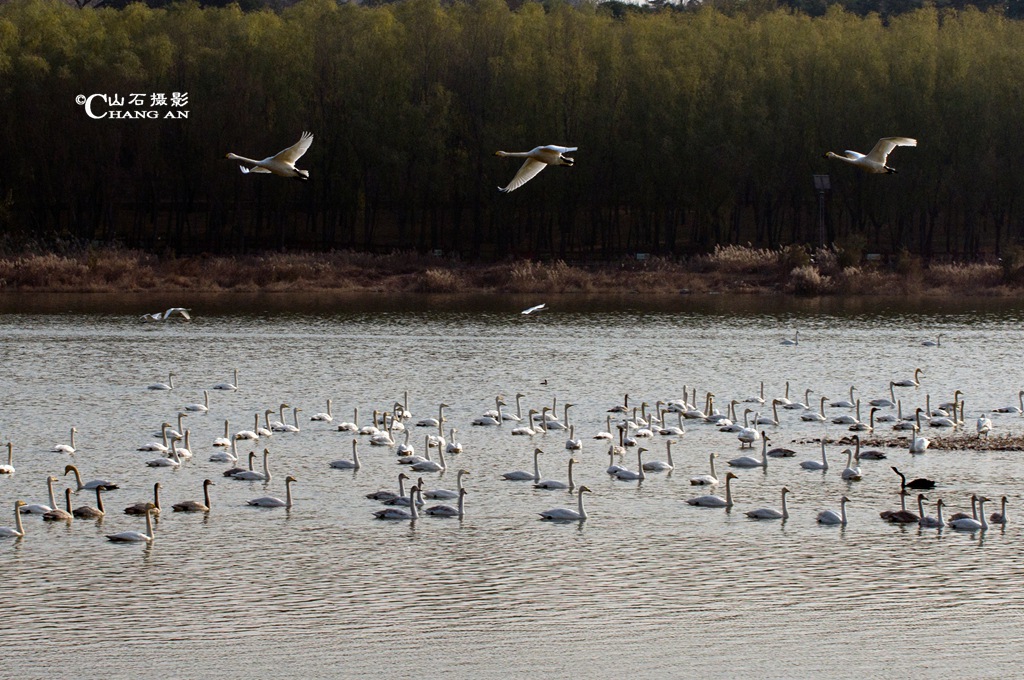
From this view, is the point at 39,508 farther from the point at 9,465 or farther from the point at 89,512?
the point at 9,465

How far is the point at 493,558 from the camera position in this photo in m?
19.0

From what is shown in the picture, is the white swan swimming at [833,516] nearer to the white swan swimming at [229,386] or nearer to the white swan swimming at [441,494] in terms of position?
the white swan swimming at [441,494]

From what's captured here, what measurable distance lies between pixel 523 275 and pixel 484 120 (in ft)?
38.1

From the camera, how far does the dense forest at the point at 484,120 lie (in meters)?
73.2

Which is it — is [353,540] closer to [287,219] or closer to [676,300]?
[676,300]

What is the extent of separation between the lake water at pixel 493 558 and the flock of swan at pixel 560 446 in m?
0.21

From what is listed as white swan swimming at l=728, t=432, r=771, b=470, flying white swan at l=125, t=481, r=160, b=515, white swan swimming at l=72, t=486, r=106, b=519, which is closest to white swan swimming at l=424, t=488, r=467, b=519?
flying white swan at l=125, t=481, r=160, b=515

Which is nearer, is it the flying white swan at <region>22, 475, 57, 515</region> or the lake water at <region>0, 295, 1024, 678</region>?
the lake water at <region>0, 295, 1024, 678</region>

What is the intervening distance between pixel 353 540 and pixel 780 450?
8.80m

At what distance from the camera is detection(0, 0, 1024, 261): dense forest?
73.2m

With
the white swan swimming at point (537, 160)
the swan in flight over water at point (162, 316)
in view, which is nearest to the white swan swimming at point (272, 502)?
the white swan swimming at point (537, 160)

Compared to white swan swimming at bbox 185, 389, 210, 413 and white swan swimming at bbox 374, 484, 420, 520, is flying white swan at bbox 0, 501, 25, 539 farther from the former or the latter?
white swan swimming at bbox 185, 389, 210, 413

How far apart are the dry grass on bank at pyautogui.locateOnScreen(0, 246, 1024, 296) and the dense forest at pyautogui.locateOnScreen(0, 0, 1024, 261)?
4546mm

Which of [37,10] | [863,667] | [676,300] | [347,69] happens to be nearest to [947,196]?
[676,300]
